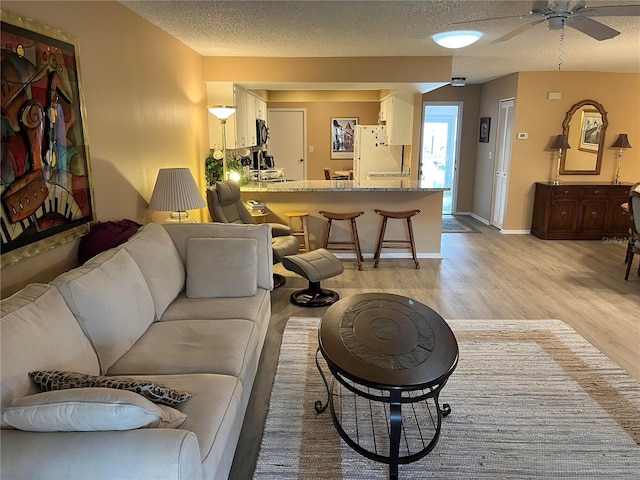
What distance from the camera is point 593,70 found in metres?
6.24

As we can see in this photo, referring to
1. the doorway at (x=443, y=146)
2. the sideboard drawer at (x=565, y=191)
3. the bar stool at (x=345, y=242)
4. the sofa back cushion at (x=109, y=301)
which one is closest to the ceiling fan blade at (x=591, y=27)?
the bar stool at (x=345, y=242)

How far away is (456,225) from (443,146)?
2.40m

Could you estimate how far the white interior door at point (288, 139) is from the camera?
8.91 metres

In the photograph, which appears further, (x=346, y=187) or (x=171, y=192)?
(x=346, y=187)

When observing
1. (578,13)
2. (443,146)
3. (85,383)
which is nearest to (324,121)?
(443,146)

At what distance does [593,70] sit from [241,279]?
6.15 metres

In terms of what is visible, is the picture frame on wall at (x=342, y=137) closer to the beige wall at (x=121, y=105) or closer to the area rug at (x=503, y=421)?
the beige wall at (x=121, y=105)

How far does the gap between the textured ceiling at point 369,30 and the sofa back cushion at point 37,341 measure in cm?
229

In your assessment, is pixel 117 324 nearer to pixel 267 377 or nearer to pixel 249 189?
pixel 267 377

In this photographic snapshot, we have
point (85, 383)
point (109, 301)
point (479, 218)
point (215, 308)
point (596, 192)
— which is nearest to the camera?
point (85, 383)

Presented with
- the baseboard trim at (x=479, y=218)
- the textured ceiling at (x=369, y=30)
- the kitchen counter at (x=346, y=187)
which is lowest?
the baseboard trim at (x=479, y=218)

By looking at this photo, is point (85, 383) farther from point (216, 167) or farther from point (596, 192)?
point (596, 192)

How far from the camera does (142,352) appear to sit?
6.83ft

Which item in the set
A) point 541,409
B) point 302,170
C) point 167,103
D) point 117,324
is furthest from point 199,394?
point 302,170
